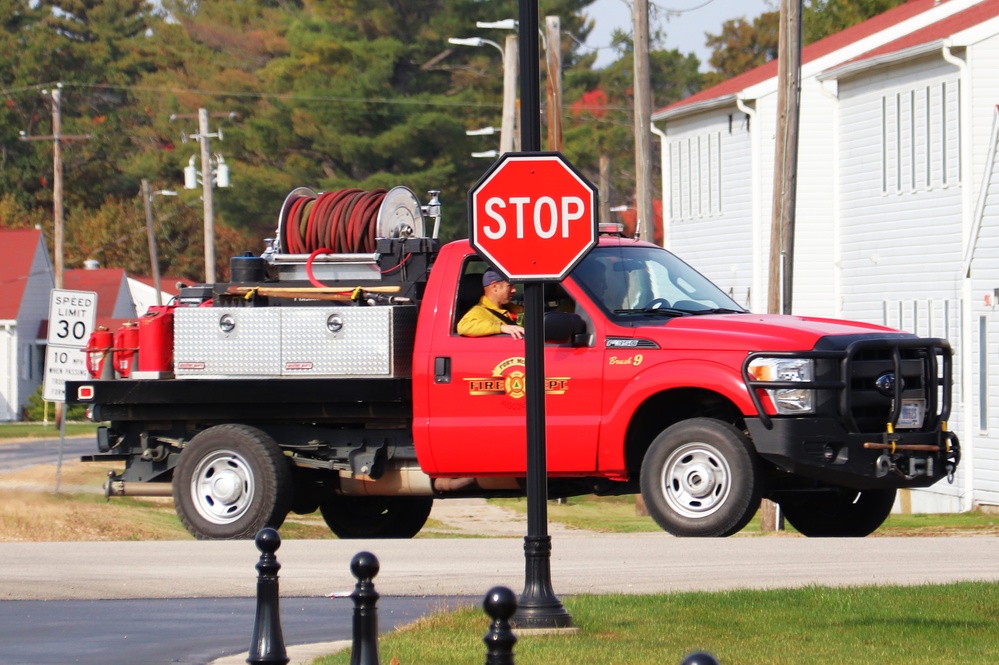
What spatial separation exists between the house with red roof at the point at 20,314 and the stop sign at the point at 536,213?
5344cm

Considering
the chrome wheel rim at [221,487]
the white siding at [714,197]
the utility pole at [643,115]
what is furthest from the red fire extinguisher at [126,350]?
the white siding at [714,197]

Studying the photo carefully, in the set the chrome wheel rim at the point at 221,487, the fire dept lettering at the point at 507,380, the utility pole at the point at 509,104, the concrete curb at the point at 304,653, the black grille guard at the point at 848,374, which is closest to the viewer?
the concrete curb at the point at 304,653

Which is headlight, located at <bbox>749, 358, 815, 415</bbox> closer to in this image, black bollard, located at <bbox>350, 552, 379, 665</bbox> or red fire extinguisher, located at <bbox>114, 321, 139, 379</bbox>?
red fire extinguisher, located at <bbox>114, 321, 139, 379</bbox>

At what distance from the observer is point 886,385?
12.1 m

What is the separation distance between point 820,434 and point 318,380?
371 centimetres

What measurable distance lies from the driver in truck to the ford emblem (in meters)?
2.51

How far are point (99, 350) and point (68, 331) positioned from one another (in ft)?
41.9

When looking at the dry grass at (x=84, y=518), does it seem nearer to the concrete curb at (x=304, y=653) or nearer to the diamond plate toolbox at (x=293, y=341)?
the diamond plate toolbox at (x=293, y=341)

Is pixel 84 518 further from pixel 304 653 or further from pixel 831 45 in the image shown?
pixel 831 45

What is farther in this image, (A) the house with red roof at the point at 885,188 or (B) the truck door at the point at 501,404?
(A) the house with red roof at the point at 885,188

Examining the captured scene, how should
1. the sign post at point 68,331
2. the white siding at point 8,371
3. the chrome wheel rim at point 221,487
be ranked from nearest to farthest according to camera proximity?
the chrome wheel rim at point 221,487, the sign post at point 68,331, the white siding at point 8,371

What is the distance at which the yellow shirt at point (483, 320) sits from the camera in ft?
41.7

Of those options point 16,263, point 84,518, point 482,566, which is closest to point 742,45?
point 16,263

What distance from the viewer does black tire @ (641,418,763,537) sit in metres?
12.0
